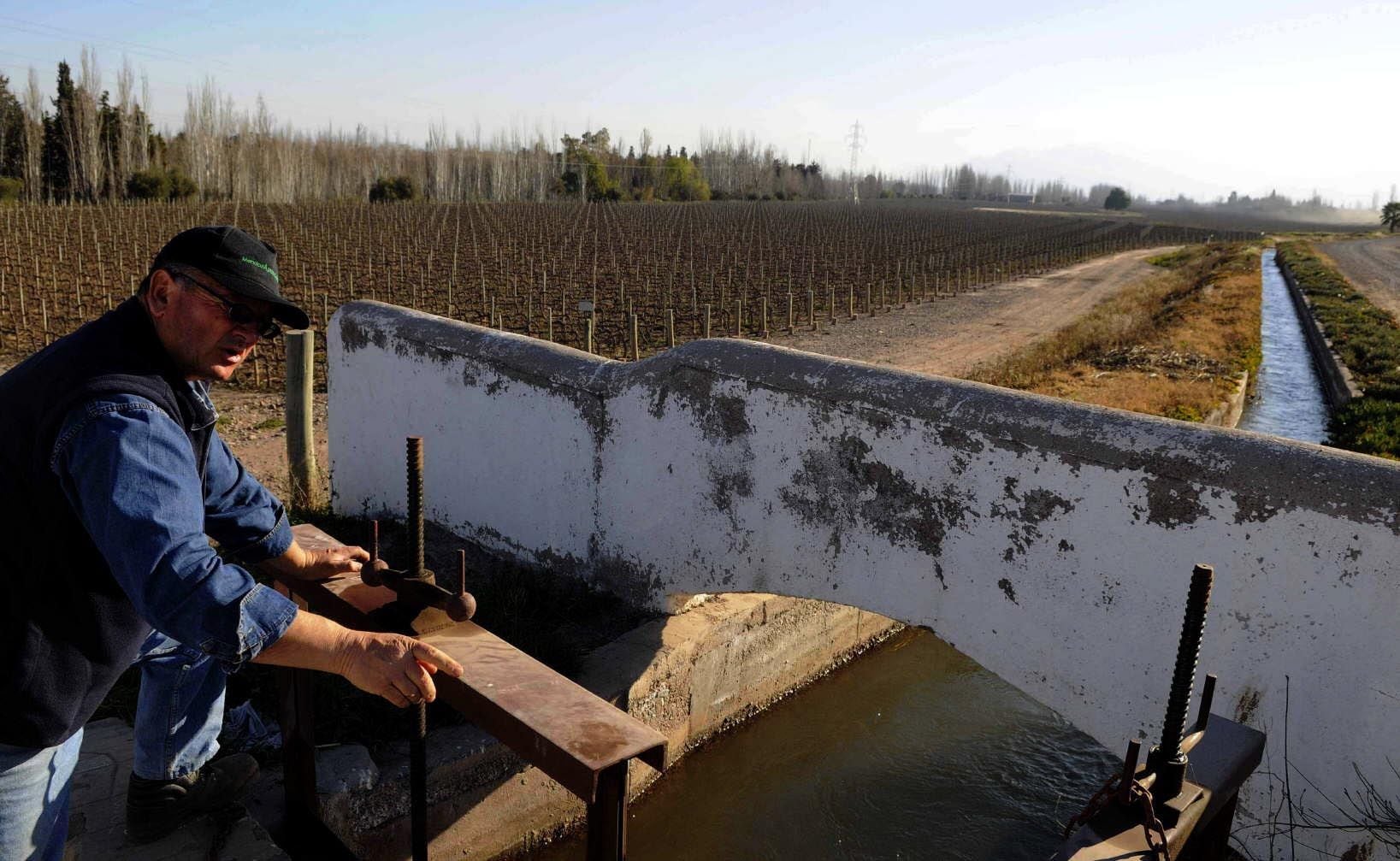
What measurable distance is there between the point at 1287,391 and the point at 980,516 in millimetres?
16110

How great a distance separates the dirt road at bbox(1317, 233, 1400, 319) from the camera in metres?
29.7

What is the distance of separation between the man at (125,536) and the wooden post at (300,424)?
15.4 feet

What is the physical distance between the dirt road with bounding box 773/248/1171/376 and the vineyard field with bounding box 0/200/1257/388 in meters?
1.17

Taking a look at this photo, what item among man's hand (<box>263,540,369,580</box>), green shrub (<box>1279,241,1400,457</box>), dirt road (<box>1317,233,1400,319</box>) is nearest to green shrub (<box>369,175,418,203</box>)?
green shrub (<box>1279,241,1400,457</box>)

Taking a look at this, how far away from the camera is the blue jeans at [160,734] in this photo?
2268 mm

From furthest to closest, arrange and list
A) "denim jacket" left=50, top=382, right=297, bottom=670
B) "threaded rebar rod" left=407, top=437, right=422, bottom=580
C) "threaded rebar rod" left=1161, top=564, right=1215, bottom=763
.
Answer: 1. "threaded rebar rod" left=407, top=437, right=422, bottom=580
2. "denim jacket" left=50, top=382, right=297, bottom=670
3. "threaded rebar rod" left=1161, top=564, right=1215, bottom=763

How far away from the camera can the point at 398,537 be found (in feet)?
19.4

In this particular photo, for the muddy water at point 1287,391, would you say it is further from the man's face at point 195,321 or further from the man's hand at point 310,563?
the man's face at point 195,321

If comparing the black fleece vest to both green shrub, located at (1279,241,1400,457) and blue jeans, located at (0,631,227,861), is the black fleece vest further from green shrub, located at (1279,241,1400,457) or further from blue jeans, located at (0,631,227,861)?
green shrub, located at (1279,241,1400,457)

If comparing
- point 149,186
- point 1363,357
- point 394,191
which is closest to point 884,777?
point 1363,357

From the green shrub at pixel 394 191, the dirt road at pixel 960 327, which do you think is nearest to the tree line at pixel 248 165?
the green shrub at pixel 394 191

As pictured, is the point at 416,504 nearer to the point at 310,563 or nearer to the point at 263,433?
the point at 310,563

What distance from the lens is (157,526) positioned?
77.0 inches

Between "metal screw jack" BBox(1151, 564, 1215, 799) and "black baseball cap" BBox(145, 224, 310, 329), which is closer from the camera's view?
"metal screw jack" BBox(1151, 564, 1215, 799)
